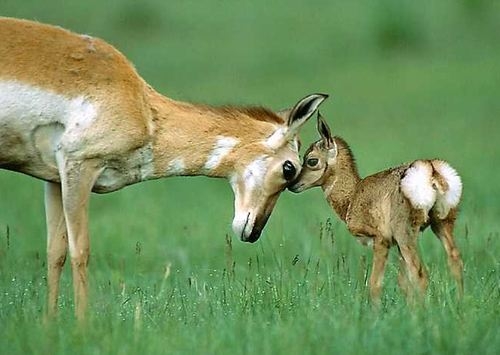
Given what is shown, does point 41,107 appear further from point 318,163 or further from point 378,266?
point 378,266

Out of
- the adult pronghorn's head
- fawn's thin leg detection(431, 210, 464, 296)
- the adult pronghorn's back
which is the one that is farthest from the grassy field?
the adult pronghorn's back

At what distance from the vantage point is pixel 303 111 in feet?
30.6

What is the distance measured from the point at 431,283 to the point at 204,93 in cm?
1464

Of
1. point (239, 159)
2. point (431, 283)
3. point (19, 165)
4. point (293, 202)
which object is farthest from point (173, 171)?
point (293, 202)

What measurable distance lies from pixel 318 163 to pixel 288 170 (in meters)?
0.42

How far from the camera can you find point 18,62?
28.6 ft

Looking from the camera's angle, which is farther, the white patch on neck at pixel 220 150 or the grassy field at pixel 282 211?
the white patch on neck at pixel 220 150

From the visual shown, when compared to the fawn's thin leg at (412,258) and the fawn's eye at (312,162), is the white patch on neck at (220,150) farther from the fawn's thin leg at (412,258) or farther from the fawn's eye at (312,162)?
the fawn's thin leg at (412,258)

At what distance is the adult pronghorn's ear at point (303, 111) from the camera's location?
9.21 m

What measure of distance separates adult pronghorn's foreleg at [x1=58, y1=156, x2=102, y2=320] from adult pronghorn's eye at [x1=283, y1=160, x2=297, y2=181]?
4.26 feet

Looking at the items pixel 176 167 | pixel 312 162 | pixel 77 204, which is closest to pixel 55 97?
→ pixel 77 204

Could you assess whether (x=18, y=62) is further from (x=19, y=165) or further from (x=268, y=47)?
(x=268, y=47)

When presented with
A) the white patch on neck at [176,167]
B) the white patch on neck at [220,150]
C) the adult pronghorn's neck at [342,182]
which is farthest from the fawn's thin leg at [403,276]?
the white patch on neck at [176,167]

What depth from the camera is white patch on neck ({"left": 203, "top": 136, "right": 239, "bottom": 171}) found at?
9.50 metres
